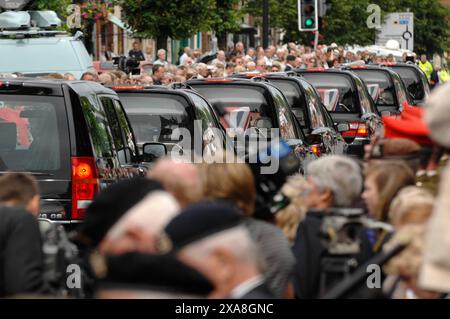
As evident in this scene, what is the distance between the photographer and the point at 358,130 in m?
22.9

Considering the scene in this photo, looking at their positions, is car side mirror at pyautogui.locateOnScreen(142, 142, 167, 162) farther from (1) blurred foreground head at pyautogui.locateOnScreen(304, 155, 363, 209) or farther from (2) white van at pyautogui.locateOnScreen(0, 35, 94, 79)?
(2) white van at pyautogui.locateOnScreen(0, 35, 94, 79)

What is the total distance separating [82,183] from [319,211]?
186 inches

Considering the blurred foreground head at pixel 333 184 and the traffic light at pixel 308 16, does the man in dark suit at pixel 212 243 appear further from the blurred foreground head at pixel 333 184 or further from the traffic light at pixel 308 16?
the traffic light at pixel 308 16

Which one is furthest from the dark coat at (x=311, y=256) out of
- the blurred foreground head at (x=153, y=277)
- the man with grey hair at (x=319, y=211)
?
the blurred foreground head at (x=153, y=277)

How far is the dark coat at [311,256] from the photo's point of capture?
6.39 meters

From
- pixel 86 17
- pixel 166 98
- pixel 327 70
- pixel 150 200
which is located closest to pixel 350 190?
pixel 150 200

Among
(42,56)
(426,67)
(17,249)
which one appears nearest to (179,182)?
(17,249)

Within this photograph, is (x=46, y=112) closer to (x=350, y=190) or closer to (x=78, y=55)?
(x=350, y=190)

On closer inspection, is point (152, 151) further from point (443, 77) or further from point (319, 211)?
point (443, 77)

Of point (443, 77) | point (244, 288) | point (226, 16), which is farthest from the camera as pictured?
point (443, 77)

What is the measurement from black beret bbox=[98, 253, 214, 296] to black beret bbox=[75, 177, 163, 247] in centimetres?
81

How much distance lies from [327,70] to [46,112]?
14.5m

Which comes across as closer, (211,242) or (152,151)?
(211,242)

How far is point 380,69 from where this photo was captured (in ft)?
95.4
